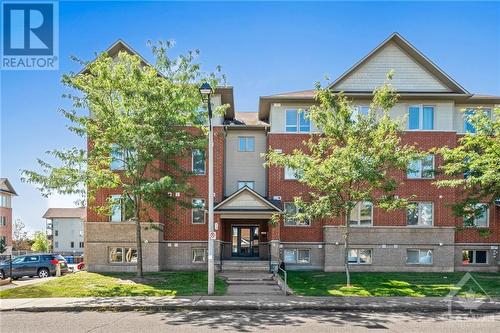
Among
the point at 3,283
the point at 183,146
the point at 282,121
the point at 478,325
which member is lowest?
the point at 3,283

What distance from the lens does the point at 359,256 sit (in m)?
26.0

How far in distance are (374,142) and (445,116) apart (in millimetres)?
10031

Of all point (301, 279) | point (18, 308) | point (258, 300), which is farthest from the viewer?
point (301, 279)

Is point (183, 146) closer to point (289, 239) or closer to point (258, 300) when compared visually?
point (258, 300)

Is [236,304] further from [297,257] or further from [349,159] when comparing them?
[297,257]

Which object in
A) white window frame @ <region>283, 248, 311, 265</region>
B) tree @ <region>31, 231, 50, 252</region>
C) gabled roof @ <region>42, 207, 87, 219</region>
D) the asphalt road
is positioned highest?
the asphalt road

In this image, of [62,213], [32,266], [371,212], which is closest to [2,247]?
[32,266]

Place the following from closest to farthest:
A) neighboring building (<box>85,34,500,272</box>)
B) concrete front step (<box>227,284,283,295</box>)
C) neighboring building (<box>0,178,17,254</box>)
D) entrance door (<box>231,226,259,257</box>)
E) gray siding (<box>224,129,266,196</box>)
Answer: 1. concrete front step (<box>227,284,283,295</box>)
2. neighboring building (<box>85,34,500,272</box>)
3. entrance door (<box>231,226,259,257</box>)
4. gray siding (<box>224,129,266,196</box>)
5. neighboring building (<box>0,178,17,254</box>)

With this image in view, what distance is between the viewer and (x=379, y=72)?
1044 inches

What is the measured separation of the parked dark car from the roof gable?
21340mm

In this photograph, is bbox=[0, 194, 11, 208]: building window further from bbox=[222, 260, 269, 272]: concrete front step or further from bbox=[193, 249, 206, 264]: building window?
bbox=[222, 260, 269, 272]: concrete front step

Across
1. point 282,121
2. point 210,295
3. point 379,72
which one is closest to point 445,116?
point 379,72

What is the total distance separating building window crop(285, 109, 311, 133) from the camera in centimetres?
2666

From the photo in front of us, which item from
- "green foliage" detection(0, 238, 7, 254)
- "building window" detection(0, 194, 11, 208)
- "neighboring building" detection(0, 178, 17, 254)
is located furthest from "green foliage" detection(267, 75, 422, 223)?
"building window" detection(0, 194, 11, 208)
